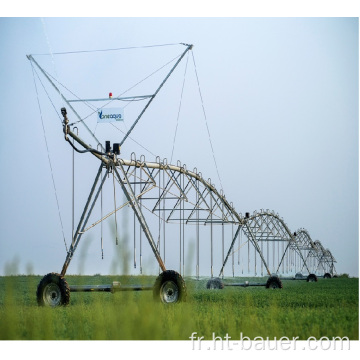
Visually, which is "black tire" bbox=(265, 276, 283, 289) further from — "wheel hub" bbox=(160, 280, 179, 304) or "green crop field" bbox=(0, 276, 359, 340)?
"green crop field" bbox=(0, 276, 359, 340)

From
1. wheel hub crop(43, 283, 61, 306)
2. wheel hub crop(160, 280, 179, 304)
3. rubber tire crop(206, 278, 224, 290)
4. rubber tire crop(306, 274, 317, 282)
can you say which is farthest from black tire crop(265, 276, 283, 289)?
rubber tire crop(306, 274, 317, 282)

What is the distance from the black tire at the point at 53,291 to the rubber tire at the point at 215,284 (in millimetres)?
11723

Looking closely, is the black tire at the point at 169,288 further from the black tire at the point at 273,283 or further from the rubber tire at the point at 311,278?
the rubber tire at the point at 311,278

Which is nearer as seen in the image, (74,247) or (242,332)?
(242,332)

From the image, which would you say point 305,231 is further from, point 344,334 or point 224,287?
point 344,334

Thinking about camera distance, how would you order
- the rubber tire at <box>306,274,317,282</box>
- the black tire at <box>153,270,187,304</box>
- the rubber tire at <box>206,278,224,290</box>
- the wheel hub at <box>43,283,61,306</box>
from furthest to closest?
the rubber tire at <box>306,274,317,282</box>
the rubber tire at <box>206,278,224,290</box>
the wheel hub at <box>43,283,61,306</box>
the black tire at <box>153,270,187,304</box>

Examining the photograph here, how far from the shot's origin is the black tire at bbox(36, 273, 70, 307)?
18469 millimetres

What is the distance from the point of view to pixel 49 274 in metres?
18.7

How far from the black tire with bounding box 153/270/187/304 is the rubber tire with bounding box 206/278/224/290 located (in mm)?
11146

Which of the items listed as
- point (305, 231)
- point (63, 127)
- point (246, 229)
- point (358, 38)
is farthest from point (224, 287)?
point (305, 231)

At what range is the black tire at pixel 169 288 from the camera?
18.3 meters

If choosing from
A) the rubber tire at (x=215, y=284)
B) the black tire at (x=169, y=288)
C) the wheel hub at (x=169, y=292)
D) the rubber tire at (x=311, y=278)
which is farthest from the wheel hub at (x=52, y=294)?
the rubber tire at (x=311, y=278)

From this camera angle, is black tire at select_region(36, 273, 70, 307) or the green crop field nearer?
the green crop field
